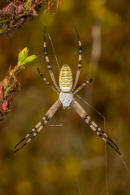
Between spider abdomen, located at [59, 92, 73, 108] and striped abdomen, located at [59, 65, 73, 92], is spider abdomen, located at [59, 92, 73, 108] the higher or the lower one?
the lower one

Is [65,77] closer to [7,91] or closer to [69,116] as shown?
[7,91]

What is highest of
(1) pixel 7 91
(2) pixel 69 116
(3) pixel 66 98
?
(1) pixel 7 91

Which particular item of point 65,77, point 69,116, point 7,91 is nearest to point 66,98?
point 65,77

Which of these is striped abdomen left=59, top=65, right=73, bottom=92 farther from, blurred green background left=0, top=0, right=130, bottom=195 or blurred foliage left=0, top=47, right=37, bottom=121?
blurred green background left=0, top=0, right=130, bottom=195

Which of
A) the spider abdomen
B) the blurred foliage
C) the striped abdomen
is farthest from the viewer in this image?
the spider abdomen

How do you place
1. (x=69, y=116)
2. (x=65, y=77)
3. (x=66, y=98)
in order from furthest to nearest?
(x=69, y=116) → (x=66, y=98) → (x=65, y=77)

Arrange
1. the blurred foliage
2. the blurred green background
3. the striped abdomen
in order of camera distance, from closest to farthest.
Result: the blurred foliage
the striped abdomen
the blurred green background

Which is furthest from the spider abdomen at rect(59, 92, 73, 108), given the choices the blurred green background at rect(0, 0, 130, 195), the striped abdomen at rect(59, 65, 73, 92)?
the blurred green background at rect(0, 0, 130, 195)

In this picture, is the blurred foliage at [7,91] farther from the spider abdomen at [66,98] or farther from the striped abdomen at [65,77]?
the spider abdomen at [66,98]

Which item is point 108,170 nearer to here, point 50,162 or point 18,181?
point 50,162
